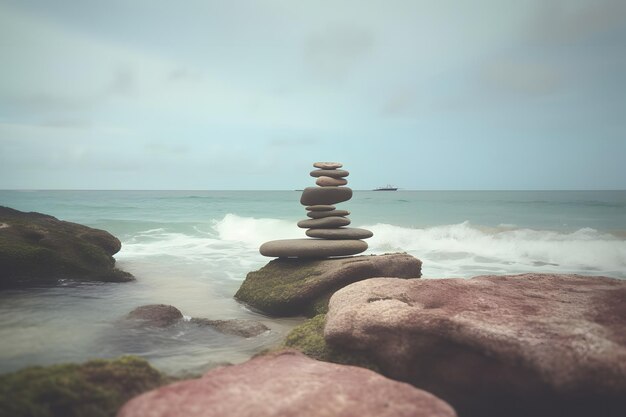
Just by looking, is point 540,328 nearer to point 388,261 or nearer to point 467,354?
point 467,354

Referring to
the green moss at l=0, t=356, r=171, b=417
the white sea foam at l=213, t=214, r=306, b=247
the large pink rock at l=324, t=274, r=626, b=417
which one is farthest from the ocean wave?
the green moss at l=0, t=356, r=171, b=417

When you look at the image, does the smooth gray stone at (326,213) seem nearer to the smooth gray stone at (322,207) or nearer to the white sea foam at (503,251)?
the smooth gray stone at (322,207)

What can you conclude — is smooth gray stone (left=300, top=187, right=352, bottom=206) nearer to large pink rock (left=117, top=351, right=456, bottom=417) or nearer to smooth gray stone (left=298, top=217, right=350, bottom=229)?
smooth gray stone (left=298, top=217, right=350, bottom=229)

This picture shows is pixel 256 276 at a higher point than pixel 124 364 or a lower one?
lower

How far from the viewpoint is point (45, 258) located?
7805 mm

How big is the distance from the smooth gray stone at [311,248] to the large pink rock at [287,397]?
5.17 meters

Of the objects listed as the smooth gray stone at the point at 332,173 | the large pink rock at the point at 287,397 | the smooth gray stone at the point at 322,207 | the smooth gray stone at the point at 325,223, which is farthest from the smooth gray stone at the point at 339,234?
the large pink rock at the point at 287,397

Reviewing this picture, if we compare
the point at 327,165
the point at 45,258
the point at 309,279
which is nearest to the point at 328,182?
the point at 327,165

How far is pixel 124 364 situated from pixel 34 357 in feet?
5.65

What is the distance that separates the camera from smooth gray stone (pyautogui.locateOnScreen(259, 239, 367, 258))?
8172 mm

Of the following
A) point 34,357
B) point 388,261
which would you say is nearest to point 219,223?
point 388,261

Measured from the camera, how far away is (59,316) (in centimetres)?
557

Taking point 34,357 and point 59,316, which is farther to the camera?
point 59,316

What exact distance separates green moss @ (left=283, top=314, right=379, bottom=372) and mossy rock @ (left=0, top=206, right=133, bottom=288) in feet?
19.4
